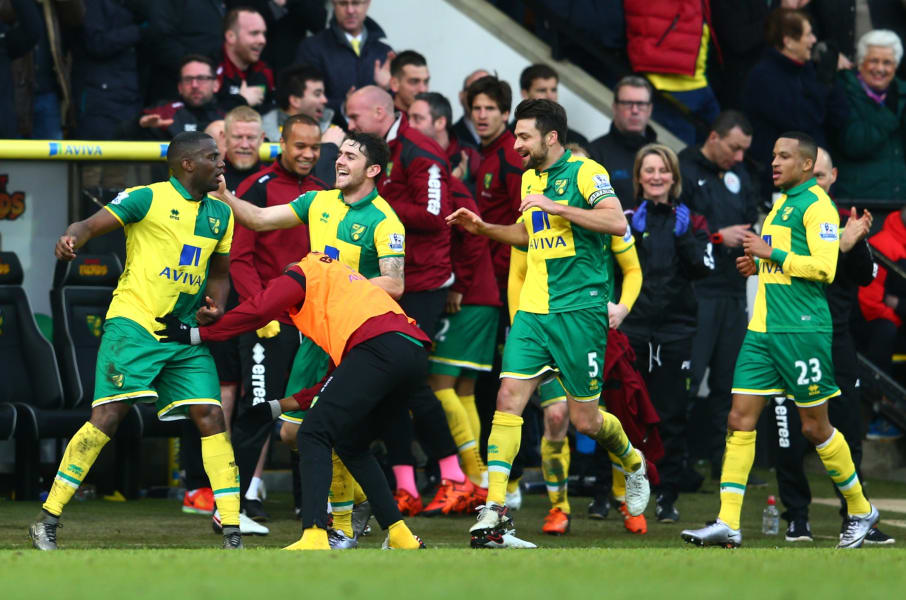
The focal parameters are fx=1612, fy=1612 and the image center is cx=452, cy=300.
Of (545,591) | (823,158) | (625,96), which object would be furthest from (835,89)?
(545,591)

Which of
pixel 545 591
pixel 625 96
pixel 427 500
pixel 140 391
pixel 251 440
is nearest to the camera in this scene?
pixel 545 591

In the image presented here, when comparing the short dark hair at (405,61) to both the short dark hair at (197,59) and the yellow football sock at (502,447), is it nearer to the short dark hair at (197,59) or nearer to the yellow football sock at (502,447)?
the short dark hair at (197,59)

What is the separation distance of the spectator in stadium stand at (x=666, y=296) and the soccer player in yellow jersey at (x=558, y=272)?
166cm

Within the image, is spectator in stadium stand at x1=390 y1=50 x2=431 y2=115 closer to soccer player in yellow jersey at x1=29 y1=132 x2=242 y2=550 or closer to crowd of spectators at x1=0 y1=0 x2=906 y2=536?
crowd of spectators at x1=0 y1=0 x2=906 y2=536

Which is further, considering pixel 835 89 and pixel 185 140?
pixel 835 89

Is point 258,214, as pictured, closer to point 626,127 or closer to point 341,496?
point 341,496

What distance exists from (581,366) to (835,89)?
19.1 feet

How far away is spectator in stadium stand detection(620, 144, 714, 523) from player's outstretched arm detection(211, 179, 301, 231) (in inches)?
106

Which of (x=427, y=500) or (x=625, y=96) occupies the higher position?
(x=625, y=96)

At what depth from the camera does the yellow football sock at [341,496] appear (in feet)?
27.9

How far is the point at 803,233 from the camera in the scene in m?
9.07

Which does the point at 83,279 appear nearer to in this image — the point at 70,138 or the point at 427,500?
the point at 70,138

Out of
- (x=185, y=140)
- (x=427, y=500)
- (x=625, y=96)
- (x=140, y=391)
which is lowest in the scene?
(x=427, y=500)

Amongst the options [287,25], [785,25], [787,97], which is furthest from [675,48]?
[287,25]
